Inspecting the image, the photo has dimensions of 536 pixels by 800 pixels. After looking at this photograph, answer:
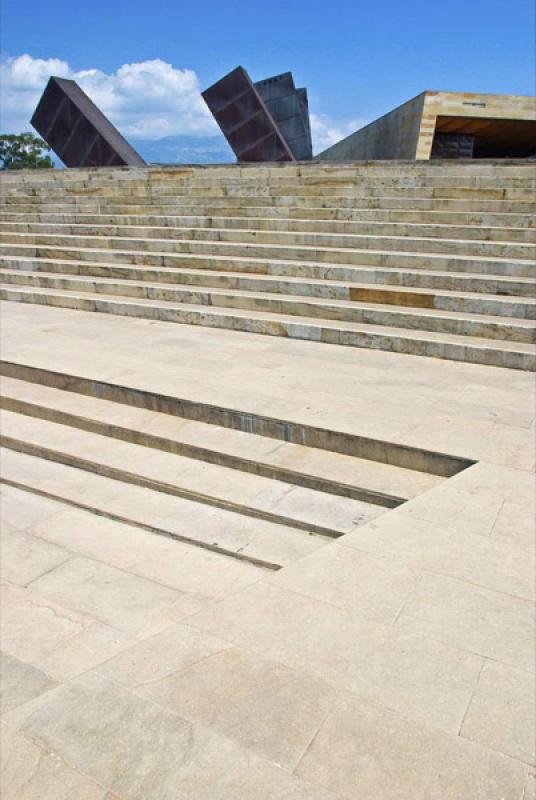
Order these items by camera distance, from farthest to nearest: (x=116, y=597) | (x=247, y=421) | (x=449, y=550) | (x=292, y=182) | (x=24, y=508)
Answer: (x=292, y=182), (x=247, y=421), (x=24, y=508), (x=116, y=597), (x=449, y=550)

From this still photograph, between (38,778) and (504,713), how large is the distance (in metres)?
1.64

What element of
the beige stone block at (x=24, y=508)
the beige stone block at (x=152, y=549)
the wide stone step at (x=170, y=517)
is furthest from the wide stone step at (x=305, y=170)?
A: the beige stone block at (x=24, y=508)

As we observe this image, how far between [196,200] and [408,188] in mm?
4536

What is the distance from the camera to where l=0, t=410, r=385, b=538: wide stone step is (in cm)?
387

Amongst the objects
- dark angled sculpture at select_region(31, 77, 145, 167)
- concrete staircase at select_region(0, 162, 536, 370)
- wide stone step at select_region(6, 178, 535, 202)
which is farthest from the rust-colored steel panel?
wide stone step at select_region(6, 178, 535, 202)

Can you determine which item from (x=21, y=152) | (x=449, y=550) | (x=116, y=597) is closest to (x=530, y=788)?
(x=449, y=550)

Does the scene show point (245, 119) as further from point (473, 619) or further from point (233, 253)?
→ point (473, 619)

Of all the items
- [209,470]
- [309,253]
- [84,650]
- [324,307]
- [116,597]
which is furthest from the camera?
[309,253]

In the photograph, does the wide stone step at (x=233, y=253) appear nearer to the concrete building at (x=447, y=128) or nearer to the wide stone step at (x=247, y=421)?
the wide stone step at (x=247, y=421)

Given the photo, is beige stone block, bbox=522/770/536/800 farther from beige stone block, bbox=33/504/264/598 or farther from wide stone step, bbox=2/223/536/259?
wide stone step, bbox=2/223/536/259

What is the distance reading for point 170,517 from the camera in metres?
4.09

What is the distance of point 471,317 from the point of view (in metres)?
6.92

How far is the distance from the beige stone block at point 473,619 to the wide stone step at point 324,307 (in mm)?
4601

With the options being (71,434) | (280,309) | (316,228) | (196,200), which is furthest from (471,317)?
(196,200)
